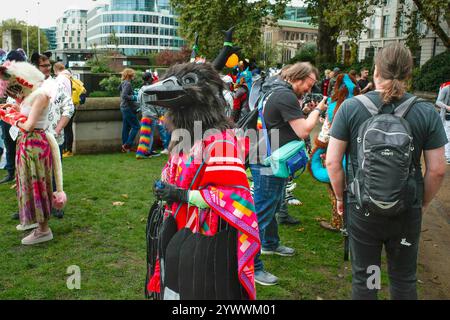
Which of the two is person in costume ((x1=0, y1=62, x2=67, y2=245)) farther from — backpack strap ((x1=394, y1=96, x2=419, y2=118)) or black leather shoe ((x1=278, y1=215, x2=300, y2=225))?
backpack strap ((x1=394, y1=96, x2=419, y2=118))

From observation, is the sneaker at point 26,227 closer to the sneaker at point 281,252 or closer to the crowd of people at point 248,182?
the sneaker at point 281,252

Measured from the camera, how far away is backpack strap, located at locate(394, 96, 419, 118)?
2.85 metres

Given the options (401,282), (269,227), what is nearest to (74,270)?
(269,227)

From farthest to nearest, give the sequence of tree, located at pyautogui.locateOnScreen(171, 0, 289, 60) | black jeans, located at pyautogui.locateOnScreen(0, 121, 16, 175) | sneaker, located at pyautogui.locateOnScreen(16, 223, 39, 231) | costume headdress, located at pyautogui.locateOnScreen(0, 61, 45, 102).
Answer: tree, located at pyautogui.locateOnScreen(171, 0, 289, 60) → black jeans, located at pyautogui.locateOnScreen(0, 121, 16, 175) → sneaker, located at pyautogui.locateOnScreen(16, 223, 39, 231) → costume headdress, located at pyautogui.locateOnScreen(0, 61, 45, 102)

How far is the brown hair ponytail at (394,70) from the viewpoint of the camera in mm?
2896

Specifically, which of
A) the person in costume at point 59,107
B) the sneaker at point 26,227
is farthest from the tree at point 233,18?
the sneaker at point 26,227

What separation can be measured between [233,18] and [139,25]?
11351 centimetres

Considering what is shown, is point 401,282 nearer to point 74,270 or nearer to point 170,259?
point 170,259

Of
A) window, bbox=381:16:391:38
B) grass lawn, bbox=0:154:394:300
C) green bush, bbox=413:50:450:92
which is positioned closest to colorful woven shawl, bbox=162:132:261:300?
grass lawn, bbox=0:154:394:300

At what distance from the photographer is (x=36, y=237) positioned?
536 cm

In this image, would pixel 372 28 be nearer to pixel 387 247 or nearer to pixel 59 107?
pixel 59 107

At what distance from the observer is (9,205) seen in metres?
6.75

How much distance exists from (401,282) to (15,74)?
4.09 metres

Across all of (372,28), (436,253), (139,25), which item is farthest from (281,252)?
(139,25)
